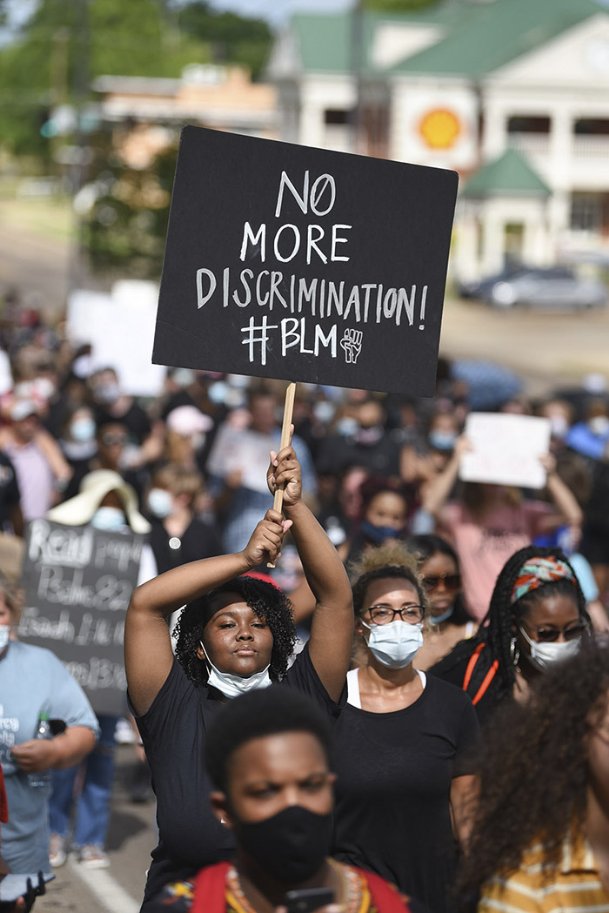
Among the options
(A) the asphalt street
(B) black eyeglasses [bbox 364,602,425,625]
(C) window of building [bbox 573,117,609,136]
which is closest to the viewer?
(B) black eyeglasses [bbox 364,602,425,625]

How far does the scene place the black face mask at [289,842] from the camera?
2.96 m

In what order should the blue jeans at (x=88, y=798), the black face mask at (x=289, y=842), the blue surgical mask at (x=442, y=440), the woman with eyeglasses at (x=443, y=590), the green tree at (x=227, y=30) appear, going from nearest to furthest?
the black face mask at (x=289, y=842) → the woman with eyeglasses at (x=443, y=590) → the blue jeans at (x=88, y=798) → the blue surgical mask at (x=442, y=440) → the green tree at (x=227, y=30)

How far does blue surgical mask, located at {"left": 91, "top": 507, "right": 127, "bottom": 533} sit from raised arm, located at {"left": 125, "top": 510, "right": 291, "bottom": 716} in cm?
468

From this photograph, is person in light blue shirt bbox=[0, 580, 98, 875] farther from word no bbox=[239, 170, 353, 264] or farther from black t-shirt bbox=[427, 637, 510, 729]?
word no bbox=[239, 170, 353, 264]

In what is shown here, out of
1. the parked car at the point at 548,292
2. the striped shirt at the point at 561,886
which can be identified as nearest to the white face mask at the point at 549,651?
the striped shirt at the point at 561,886

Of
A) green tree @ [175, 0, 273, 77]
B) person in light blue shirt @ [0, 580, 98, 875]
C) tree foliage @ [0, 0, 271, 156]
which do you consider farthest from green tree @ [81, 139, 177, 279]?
green tree @ [175, 0, 273, 77]

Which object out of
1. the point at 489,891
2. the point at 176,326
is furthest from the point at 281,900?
the point at 176,326

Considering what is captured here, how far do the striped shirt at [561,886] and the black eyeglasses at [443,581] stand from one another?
11.3ft

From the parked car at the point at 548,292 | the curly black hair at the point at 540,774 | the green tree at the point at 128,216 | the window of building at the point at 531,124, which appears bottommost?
the curly black hair at the point at 540,774

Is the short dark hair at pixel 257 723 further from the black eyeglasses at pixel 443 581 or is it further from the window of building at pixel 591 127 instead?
the window of building at pixel 591 127

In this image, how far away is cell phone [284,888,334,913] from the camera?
299 centimetres

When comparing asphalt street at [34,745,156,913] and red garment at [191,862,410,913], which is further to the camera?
asphalt street at [34,745,156,913]

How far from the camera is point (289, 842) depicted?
296cm

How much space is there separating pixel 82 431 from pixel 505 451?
4.57 m
